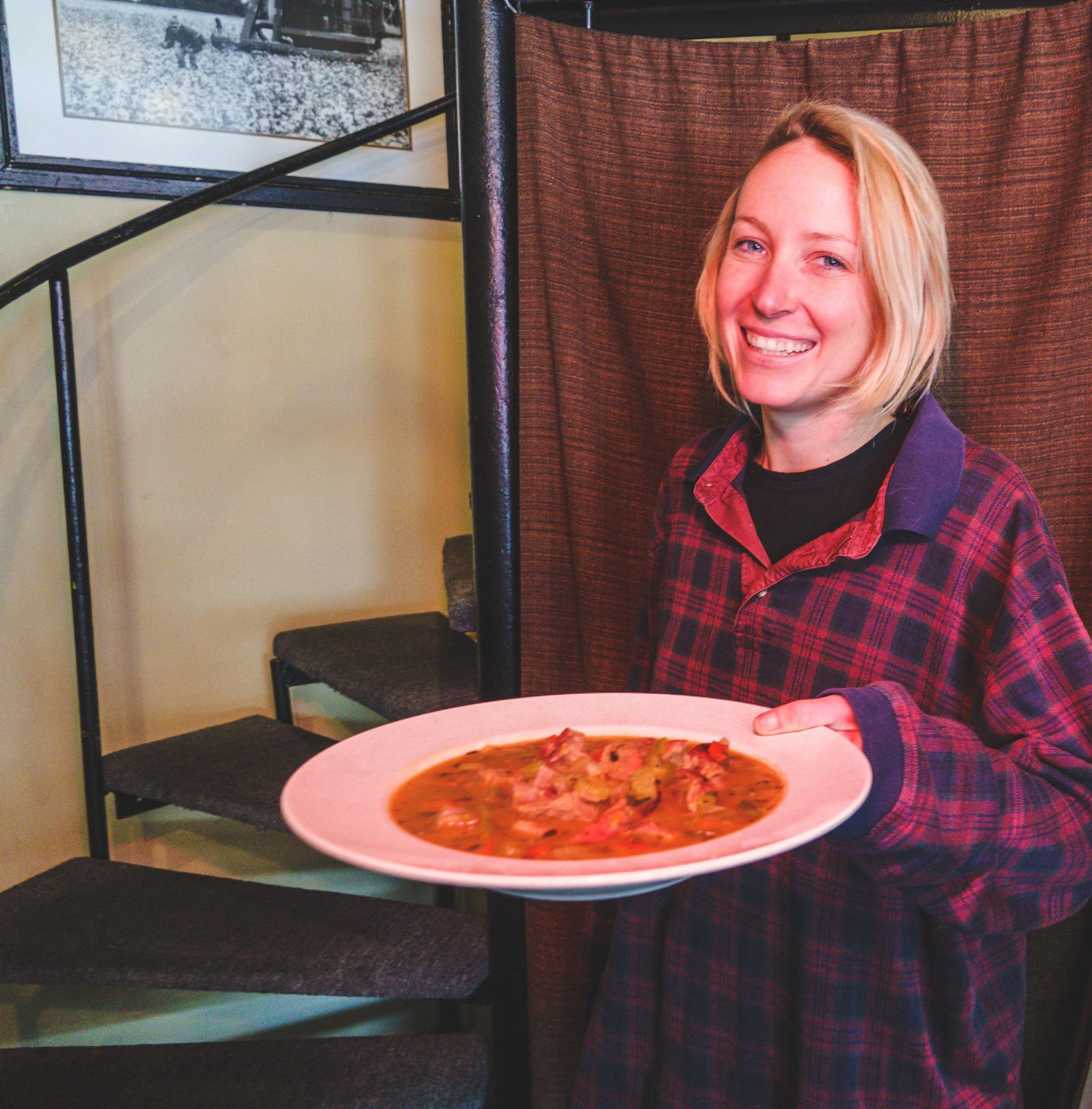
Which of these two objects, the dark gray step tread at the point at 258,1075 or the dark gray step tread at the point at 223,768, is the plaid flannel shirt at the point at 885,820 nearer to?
the dark gray step tread at the point at 258,1075

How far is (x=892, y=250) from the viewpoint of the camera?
3.88 feet

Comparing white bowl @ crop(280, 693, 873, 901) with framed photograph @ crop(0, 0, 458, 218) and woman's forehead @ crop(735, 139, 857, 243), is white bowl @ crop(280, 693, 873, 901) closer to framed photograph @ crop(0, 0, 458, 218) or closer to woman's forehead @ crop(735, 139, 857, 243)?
woman's forehead @ crop(735, 139, 857, 243)

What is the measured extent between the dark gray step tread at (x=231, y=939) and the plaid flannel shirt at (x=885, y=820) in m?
0.50

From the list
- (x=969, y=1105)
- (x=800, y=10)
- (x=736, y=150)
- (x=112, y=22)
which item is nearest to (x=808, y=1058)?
(x=969, y=1105)

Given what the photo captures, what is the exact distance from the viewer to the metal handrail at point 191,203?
2.01 metres

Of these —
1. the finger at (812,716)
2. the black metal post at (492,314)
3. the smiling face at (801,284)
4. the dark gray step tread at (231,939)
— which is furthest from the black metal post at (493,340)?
the finger at (812,716)

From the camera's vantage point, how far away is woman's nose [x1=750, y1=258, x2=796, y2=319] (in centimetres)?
122

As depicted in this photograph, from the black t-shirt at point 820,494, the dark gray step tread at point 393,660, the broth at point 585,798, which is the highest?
the black t-shirt at point 820,494

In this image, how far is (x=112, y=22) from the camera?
2459 millimetres

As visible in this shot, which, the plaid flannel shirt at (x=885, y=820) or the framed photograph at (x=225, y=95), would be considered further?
the framed photograph at (x=225, y=95)

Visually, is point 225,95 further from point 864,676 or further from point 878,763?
point 878,763

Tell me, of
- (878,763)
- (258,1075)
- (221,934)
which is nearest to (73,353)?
(221,934)

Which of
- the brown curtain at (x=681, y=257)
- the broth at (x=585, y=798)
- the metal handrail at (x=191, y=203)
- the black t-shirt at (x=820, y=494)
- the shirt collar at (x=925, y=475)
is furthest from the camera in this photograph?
the metal handrail at (x=191, y=203)

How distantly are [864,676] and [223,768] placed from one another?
5.06 ft
